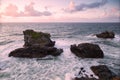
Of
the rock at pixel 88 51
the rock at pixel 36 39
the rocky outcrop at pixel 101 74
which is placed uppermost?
the rock at pixel 36 39

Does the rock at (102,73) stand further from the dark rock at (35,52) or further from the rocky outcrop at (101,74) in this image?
the dark rock at (35,52)

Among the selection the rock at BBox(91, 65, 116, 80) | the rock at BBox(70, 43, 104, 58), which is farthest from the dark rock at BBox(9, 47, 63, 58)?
the rock at BBox(91, 65, 116, 80)

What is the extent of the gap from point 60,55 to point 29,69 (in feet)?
31.0

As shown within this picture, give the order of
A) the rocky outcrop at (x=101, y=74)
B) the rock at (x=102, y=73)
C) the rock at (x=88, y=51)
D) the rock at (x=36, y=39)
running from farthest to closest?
the rock at (x=36, y=39), the rock at (x=88, y=51), the rock at (x=102, y=73), the rocky outcrop at (x=101, y=74)

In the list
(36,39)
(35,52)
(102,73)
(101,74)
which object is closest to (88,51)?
(102,73)

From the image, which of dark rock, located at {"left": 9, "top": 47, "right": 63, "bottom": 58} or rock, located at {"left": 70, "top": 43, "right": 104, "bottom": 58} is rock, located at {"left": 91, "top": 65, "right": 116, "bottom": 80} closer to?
rock, located at {"left": 70, "top": 43, "right": 104, "bottom": 58}

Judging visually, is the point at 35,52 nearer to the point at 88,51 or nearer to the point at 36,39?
the point at 36,39

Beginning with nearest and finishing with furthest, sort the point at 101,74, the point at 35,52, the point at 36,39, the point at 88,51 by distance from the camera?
the point at 101,74, the point at 88,51, the point at 35,52, the point at 36,39

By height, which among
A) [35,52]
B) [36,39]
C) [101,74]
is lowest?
[101,74]

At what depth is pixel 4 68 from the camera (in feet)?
84.6

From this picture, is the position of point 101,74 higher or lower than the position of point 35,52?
lower

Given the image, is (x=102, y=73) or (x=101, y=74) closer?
(x=101, y=74)

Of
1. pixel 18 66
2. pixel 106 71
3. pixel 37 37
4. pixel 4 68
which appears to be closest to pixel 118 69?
pixel 106 71

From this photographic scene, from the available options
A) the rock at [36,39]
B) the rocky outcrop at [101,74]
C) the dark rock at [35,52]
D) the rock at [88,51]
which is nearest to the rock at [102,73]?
the rocky outcrop at [101,74]
